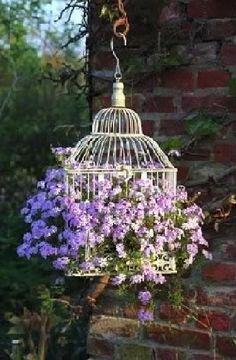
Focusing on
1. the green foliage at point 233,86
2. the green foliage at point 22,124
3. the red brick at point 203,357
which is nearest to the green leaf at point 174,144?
the green foliage at point 233,86

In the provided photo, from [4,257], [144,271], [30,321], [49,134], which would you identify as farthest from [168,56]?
[49,134]

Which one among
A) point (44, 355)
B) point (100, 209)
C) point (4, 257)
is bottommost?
point (44, 355)

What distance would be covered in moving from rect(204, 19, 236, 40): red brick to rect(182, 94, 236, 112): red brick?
0.66 feet

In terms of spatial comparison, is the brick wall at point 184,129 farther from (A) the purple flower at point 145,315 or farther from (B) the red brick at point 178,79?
(A) the purple flower at point 145,315

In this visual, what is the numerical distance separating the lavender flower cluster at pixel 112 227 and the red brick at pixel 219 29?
1.99 ft

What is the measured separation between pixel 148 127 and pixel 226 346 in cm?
80

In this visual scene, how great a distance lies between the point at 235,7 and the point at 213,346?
→ 115 centimetres

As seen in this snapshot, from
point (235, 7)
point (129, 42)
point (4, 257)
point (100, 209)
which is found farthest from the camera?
point (4, 257)

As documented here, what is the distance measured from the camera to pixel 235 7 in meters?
2.53

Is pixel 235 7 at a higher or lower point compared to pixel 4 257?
higher

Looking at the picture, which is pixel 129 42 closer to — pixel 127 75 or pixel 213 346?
pixel 127 75

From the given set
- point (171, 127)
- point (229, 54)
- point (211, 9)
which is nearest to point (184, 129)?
point (171, 127)

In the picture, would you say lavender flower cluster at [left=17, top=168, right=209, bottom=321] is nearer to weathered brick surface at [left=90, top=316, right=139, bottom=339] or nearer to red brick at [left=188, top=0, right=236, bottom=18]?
weathered brick surface at [left=90, top=316, right=139, bottom=339]

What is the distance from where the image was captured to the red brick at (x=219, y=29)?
8.32 ft
